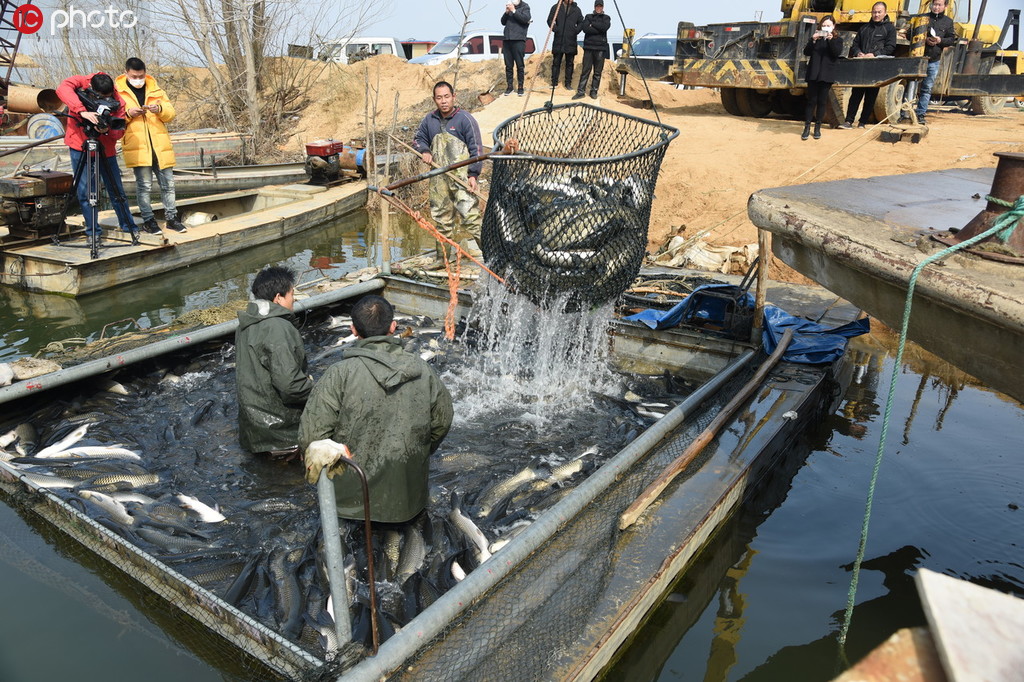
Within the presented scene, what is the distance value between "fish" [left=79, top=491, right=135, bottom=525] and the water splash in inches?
103

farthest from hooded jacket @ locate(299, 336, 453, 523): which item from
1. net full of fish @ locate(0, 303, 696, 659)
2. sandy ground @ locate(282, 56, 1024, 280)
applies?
sandy ground @ locate(282, 56, 1024, 280)

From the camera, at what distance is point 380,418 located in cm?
365

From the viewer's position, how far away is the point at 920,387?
22.9 ft

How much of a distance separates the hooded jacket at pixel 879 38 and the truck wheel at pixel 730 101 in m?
3.38

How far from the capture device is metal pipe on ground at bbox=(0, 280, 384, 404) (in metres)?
5.25

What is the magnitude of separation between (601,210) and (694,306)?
2505mm

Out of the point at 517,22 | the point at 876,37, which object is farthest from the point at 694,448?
the point at 517,22

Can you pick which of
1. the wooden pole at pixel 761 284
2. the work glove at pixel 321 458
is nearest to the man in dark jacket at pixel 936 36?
the wooden pole at pixel 761 284

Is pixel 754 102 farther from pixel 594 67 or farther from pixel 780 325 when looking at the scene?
pixel 780 325

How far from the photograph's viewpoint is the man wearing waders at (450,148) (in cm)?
793

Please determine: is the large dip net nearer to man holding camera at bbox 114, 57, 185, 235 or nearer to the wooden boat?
man holding camera at bbox 114, 57, 185, 235

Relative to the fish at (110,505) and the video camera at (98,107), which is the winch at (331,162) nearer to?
the video camera at (98,107)

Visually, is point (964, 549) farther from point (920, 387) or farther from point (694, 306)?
point (694, 306)

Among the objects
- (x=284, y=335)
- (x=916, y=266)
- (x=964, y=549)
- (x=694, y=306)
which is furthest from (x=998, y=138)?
(x=284, y=335)
